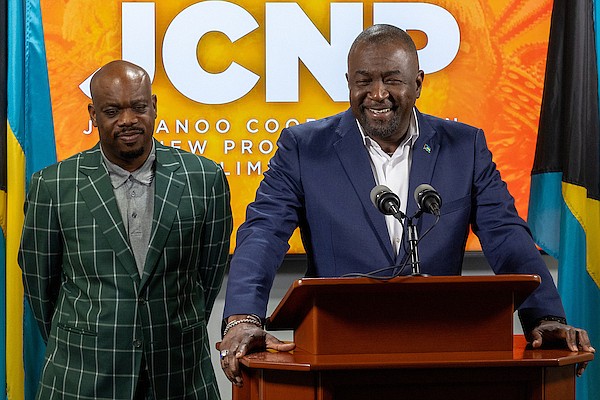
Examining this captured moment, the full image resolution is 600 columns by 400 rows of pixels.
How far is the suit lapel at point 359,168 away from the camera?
91.8 inches

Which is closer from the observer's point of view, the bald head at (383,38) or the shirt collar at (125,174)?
the bald head at (383,38)

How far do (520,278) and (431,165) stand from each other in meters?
0.79

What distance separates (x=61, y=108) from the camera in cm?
374

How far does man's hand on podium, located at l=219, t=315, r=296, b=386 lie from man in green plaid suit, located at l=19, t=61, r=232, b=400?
0.84 m

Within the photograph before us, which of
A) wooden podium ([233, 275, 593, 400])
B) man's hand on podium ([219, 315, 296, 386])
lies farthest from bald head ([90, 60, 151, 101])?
wooden podium ([233, 275, 593, 400])

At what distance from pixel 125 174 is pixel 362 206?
0.88 m

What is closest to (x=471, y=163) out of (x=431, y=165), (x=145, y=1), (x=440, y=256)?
(x=431, y=165)

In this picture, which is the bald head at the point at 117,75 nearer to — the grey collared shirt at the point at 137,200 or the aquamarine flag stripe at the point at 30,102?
the grey collared shirt at the point at 137,200

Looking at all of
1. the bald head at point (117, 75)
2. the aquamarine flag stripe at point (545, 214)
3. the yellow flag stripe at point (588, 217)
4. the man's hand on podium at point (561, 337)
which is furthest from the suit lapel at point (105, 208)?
the yellow flag stripe at point (588, 217)

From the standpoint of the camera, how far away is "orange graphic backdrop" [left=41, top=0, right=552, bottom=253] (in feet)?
12.3

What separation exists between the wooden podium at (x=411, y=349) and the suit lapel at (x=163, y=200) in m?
0.99

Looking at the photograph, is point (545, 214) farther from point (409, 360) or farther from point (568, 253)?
point (409, 360)

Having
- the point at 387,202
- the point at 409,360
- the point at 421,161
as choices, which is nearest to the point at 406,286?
the point at 409,360

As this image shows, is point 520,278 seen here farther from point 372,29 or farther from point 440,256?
point 372,29
